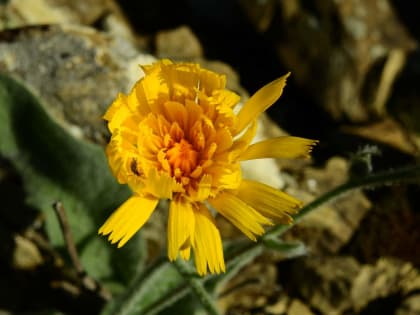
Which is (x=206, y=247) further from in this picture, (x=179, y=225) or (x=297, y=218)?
(x=297, y=218)

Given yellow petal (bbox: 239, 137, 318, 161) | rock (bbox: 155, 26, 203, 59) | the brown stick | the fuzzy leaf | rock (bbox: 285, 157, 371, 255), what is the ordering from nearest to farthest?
yellow petal (bbox: 239, 137, 318, 161)
the brown stick
the fuzzy leaf
rock (bbox: 285, 157, 371, 255)
rock (bbox: 155, 26, 203, 59)

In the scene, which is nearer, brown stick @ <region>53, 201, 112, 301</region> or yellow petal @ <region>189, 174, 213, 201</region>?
yellow petal @ <region>189, 174, 213, 201</region>

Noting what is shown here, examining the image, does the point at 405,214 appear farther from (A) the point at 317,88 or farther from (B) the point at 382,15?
(B) the point at 382,15

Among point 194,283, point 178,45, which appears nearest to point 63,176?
point 194,283

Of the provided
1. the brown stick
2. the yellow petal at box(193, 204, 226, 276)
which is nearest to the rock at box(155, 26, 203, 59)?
the brown stick

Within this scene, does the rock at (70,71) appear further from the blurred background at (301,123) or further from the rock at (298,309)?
the rock at (298,309)

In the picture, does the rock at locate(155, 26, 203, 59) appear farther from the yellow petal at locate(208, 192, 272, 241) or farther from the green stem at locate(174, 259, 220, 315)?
the yellow petal at locate(208, 192, 272, 241)

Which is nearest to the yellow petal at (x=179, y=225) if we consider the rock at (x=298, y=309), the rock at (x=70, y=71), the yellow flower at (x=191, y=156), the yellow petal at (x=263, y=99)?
the yellow flower at (x=191, y=156)
